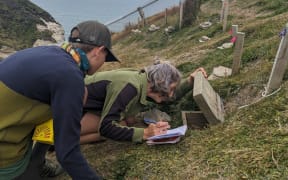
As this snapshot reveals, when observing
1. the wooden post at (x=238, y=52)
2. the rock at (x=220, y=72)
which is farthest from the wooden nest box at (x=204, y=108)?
the rock at (x=220, y=72)

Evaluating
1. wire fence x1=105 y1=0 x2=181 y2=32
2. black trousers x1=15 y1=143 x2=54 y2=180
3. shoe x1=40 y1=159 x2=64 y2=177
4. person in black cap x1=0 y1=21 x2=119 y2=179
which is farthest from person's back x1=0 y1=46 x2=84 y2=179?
wire fence x1=105 y1=0 x2=181 y2=32

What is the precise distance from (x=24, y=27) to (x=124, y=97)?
19.3 metres

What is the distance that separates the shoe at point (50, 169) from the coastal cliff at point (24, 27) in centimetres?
1596

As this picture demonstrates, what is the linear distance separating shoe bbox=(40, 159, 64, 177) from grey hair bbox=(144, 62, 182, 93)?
1246mm

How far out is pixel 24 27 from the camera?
853 inches

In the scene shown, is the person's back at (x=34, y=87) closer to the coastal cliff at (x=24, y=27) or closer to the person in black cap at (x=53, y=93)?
the person in black cap at (x=53, y=93)

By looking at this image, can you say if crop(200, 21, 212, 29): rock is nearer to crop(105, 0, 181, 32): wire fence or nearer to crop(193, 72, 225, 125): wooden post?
crop(105, 0, 181, 32): wire fence

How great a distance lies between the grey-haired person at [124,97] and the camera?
3.73 meters

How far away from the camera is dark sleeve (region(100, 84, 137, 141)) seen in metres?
3.70

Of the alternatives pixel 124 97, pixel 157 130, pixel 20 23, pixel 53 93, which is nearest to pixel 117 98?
pixel 124 97

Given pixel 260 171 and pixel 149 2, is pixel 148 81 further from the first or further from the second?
pixel 149 2

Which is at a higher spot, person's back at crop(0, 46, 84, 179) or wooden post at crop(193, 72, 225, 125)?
person's back at crop(0, 46, 84, 179)

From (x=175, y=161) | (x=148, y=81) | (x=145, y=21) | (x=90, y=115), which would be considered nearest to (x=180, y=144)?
(x=175, y=161)

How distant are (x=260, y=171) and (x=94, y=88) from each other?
1.78 metres
